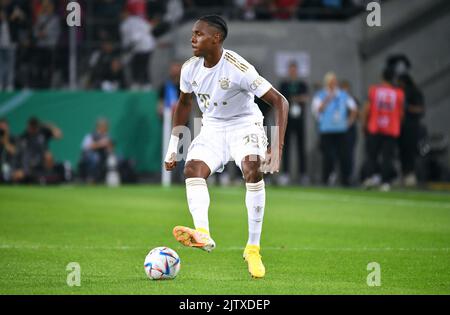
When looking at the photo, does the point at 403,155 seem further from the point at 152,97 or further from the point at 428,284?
the point at 428,284

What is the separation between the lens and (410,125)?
25141 mm

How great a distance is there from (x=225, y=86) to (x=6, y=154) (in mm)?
15517

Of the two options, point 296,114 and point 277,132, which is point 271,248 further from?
point 296,114

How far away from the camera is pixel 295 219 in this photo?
16453mm

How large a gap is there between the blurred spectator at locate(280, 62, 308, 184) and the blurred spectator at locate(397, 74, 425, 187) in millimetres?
2296

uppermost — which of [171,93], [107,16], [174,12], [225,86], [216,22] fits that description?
[174,12]

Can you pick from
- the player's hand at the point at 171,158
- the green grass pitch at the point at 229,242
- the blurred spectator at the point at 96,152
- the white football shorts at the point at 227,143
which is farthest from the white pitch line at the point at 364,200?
the player's hand at the point at 171,158

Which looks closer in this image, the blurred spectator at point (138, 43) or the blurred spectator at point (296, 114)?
the blurred spectator at point (296, 114)

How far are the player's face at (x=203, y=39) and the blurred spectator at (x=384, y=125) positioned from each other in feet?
45.5

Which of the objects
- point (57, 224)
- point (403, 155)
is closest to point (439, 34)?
point (403, 155)

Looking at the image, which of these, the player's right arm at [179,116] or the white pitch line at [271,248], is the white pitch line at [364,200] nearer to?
the white pitch line at [271,248]

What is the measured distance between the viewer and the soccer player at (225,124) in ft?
32.7

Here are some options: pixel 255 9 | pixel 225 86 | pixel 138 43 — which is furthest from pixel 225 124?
pixel 255 9
